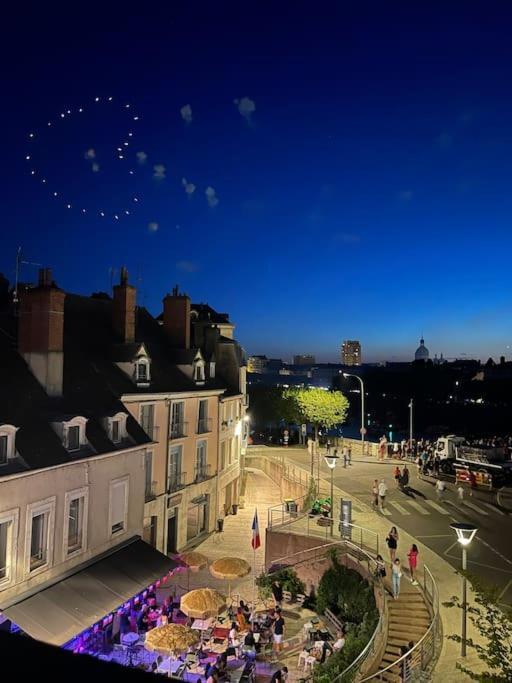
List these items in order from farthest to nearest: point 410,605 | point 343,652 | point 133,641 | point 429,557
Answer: point 429,557 < point 133,641 < point 410,605 < point 343,652

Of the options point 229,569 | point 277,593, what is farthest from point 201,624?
point 277,593

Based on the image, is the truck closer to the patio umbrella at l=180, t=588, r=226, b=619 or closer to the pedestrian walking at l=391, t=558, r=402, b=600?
the pedestrian walking at l=391, t=558, r=402, b=600

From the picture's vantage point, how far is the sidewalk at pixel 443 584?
578 inches

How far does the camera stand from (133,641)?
21109 mm

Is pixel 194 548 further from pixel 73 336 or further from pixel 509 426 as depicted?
pixel 509 426

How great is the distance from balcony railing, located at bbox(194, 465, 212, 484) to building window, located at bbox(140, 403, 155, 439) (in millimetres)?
6128

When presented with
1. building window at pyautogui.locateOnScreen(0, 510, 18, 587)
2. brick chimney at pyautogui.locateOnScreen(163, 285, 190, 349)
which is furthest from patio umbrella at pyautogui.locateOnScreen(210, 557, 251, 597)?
brick chimney at pyautogui.locateOnScreen(163, 285, 190, 349)

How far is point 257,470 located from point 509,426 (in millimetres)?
103717

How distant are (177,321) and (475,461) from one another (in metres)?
25.9

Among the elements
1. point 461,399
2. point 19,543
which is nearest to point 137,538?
point 19,543

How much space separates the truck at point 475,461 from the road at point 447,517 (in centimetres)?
181

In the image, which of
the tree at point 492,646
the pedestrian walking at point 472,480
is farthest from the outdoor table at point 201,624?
the pedestrian walking at point 472,480

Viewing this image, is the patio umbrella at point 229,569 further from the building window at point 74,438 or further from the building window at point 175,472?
the building window at point 74,438

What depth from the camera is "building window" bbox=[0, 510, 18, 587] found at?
1775 centimetres
